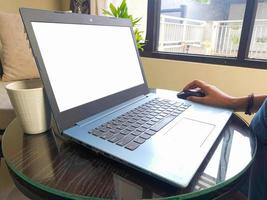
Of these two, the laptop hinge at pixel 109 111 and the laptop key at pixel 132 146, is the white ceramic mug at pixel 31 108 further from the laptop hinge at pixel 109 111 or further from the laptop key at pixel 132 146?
the laptop key at pixel 132 146

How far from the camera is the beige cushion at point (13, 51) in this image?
1341 millimetres

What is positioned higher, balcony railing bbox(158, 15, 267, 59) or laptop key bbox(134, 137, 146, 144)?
balcony railing bbox(158, 15, 267, 59)

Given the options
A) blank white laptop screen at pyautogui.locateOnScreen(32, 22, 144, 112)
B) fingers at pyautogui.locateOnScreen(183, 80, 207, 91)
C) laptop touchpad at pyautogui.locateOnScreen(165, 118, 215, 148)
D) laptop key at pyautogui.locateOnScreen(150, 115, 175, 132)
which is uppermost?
blank white laptop screen at pyautogui.locateOnScreen(32, 22, 144, 112)

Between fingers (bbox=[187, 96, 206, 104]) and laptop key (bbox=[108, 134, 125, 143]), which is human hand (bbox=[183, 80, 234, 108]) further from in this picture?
laptop key (bbox=[108, 134, 125, 143])

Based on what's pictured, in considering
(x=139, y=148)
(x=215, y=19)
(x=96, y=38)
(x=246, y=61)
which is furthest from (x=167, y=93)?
(x=215, y=19)

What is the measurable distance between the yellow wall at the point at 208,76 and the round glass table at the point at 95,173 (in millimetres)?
1039

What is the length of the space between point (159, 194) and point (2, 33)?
1.44 meters

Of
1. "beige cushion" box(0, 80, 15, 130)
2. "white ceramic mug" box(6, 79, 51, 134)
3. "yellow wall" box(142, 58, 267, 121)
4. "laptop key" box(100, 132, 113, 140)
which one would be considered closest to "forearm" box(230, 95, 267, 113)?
"laptop key" box(100, 132, 113, 140)

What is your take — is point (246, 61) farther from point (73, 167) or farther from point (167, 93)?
point (73, 167)

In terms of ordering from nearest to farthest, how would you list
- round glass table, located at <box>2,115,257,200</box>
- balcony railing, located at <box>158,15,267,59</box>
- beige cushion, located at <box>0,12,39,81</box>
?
round glass table, located at <box>2,115,257,200</box>, beige cushion, located at <box>0,12,39,81</box>, balcony railing, located at <box>158,15,267,59</box>

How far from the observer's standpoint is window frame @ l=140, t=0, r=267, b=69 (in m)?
1.38

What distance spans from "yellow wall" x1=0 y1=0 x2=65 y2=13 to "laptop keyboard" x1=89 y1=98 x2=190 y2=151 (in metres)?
1.62

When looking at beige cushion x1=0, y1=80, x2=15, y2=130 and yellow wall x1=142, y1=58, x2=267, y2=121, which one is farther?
yellow wall x1=142, y1=58, x2=267, y2=121

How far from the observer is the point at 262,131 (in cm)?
53
